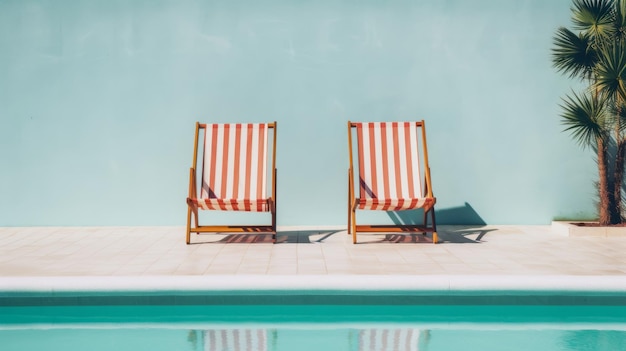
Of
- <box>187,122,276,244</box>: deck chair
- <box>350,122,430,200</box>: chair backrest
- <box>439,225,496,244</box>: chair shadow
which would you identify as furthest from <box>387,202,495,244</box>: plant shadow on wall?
<box>187,122,276,244</box>: deck chair

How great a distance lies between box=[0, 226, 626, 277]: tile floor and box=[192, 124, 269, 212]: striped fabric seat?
0.47 m

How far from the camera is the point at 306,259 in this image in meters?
5.12

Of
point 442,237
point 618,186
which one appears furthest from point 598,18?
point 442,237

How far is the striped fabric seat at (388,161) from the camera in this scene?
633cm

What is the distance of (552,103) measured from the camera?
7.39 metres

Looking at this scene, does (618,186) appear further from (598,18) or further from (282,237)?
(282,237)

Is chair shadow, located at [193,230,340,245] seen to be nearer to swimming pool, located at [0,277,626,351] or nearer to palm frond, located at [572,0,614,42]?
swimming pool, located at [0,277,626,351]

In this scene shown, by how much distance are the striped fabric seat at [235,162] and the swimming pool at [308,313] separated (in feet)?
7.02

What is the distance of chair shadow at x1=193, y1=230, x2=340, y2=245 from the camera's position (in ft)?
20.4

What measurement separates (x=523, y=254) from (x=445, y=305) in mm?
1469

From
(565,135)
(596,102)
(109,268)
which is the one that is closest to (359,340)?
(109,268)

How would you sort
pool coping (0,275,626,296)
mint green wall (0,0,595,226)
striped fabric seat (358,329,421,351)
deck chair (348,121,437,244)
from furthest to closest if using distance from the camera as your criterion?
mint green wall (0,0,595,226) < deck chair (348,121,437,244) < pool coping (0,275,626,296) < striped fabric seat (358,329,421,351)

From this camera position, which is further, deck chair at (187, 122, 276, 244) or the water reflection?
deck chair at (187, 122, 276, 244)

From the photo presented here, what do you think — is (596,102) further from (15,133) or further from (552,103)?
(15,133)
